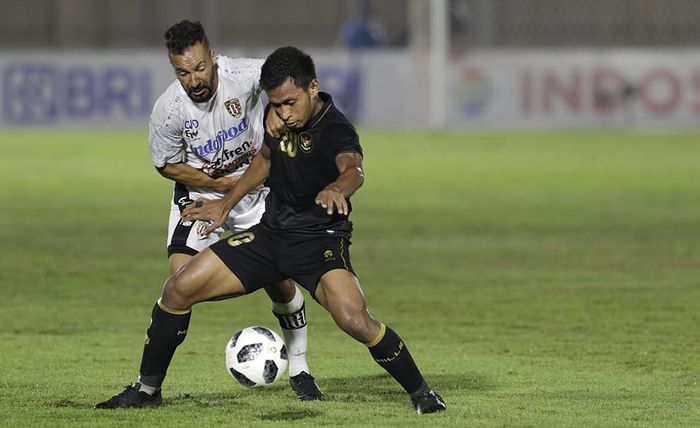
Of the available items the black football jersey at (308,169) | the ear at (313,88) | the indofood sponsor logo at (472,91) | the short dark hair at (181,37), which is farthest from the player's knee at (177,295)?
the indofood sponsor logo at (472,91)

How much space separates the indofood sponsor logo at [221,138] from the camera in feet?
28.7

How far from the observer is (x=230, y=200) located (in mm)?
8312

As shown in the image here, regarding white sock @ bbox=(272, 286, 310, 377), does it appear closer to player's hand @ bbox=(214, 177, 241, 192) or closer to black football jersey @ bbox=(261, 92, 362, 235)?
player's hand @ bbox=(214, 177, 241, 192)

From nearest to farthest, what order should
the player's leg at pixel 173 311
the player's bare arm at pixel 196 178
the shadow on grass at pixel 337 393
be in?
the player's leg at pixel 173 311
the shadow on grass at pixel 337 393
the player's bare arm at pixel 196 178

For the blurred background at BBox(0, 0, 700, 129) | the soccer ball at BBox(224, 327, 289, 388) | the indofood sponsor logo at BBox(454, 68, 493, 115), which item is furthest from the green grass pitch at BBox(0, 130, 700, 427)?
the indofood sponsor logo at BBox(454, 68, 493, 115)

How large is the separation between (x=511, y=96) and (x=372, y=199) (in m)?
13.8

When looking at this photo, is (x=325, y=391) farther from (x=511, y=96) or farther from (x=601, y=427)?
(x=511, y=96)

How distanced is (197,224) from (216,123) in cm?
60

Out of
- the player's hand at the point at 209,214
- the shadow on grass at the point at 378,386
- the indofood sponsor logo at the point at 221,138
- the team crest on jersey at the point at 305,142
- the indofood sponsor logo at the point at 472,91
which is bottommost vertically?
the indofood sponsor logo at the point at 472,91

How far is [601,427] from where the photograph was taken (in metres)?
7.45

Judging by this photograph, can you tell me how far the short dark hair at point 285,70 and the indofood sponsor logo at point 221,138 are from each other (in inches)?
50.4

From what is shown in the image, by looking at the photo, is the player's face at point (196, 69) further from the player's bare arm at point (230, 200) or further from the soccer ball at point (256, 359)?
the soccer ball at point (256, 359)

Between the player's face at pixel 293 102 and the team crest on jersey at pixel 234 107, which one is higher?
the player's face at pixel 293 102

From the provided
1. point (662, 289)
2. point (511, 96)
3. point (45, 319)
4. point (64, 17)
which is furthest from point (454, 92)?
point (45, 319)
